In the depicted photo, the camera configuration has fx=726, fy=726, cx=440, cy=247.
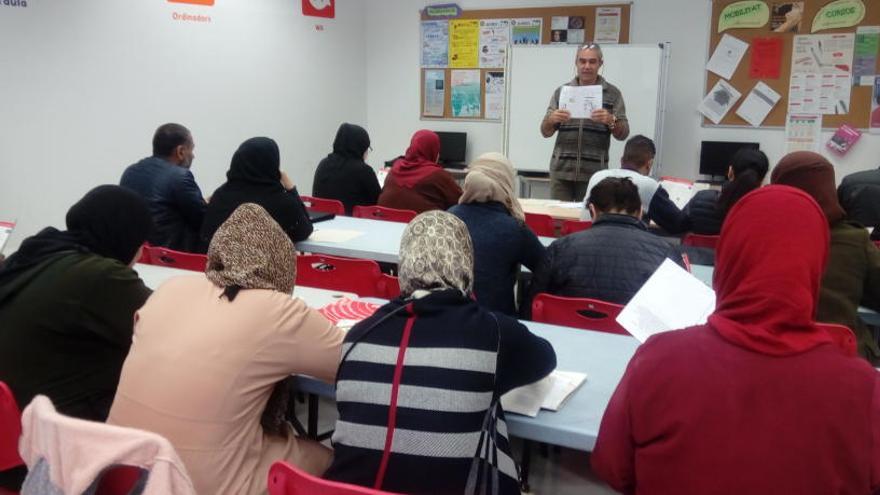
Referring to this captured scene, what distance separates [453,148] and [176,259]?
4.84 meters

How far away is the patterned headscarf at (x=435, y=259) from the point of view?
1670mm

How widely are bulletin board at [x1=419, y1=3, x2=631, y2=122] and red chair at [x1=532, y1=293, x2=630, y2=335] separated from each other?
487cm

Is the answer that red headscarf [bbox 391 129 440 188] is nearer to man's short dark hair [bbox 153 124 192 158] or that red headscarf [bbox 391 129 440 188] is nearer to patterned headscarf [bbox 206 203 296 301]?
man's short dark hair [bbox 153 124 192 158]

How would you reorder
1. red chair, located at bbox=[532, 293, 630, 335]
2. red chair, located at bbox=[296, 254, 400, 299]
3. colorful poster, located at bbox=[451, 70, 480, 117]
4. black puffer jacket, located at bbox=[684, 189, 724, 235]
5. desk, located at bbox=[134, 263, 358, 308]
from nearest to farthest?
red chair, located at bbox=[532, 293, 630, 335] < desk, located at bbox=[134, 263, 358, 308] < red chair, located at bbox=[296, 254, 400, 299] < black puffer jacket, located at bbox=[684, 189, 724, 235] < colorful poster, located at bbox=[451, 70, 480, 117]

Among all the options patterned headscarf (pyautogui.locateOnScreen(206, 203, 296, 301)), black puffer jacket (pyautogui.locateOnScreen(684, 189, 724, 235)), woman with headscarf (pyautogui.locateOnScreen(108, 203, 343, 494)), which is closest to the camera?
woman with headscarf (pyautogui.locateOnScreen(108, 203, 343, 494))

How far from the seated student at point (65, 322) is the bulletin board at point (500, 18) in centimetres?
573

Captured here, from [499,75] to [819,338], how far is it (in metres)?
6.52

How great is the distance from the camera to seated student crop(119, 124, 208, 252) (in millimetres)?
3830

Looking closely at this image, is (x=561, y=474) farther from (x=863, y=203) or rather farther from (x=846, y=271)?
(x=863, y=203)

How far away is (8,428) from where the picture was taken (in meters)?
1.69

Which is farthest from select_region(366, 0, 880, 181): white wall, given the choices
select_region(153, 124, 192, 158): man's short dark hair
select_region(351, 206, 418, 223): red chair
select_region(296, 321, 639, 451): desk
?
select_region(296, 321, 639, 451): desk

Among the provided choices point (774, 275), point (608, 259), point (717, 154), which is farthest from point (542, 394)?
point (717, 154)

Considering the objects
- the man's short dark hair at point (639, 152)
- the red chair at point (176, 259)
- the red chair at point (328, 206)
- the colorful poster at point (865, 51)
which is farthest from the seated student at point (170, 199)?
the colorful poster at point (865, 51)

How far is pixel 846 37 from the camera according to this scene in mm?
6039
